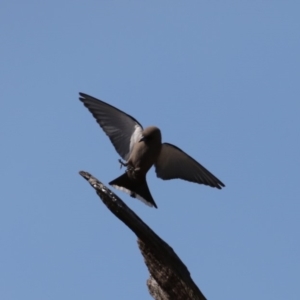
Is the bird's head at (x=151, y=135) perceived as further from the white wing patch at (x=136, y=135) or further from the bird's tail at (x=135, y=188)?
the bird's tail at (x=135, y=188)

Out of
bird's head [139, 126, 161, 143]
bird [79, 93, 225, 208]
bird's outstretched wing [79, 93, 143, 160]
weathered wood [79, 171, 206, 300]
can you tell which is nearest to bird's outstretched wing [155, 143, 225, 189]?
bird [79, 93, 225, 208]

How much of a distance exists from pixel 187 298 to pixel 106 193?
46.4 inches

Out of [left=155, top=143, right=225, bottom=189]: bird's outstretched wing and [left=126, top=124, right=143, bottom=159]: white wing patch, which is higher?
[left=126, top=124, right=143, bottom=159]: white wing patch

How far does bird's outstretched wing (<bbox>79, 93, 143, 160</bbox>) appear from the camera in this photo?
11.6 meters

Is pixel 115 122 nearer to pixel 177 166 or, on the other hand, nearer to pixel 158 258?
pixel 177 166

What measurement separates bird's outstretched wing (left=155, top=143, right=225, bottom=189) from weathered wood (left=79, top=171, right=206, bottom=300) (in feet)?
11.7

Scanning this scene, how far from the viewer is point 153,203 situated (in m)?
11.1

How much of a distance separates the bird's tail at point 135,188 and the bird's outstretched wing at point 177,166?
1.14ft

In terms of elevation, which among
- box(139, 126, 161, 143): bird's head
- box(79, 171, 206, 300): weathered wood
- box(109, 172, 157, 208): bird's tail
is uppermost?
box(139, 126, 161, 143): bird's head

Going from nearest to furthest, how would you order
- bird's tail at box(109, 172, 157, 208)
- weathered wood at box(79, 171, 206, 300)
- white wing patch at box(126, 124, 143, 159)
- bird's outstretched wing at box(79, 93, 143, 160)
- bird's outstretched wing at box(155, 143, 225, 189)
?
weathered wood at box(79, 171, 206, 300)
bird's tail at box(109, 172, 157, 208)
bird's outstretched wing at box(155, 143, 225, 189)
white wing patch at box(126, 124, 143, 159)
bird's outstretched wing at box(79, 93, 143, 160)

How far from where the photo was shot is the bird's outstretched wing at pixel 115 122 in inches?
457

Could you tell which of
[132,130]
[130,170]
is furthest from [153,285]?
[132,130]

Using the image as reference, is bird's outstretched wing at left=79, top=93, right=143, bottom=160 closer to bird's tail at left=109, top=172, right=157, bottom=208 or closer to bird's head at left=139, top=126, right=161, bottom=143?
bird's head at left=139, top=126, right=161, bottom=143

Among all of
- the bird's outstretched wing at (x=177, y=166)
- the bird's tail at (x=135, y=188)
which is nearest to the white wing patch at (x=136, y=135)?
the bird's outstretched wing at (x=177, y=166)
